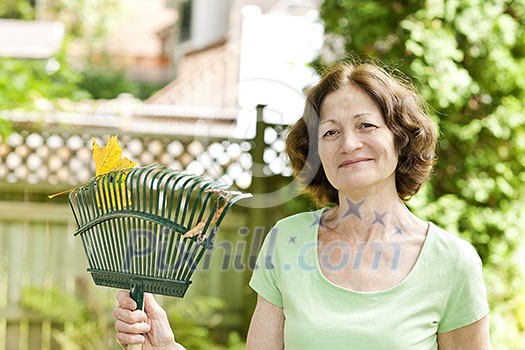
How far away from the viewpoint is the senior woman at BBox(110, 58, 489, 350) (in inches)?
57.8

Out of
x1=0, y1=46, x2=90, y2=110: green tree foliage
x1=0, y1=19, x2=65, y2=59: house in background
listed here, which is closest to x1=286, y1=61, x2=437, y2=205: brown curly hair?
x1=0, y1=46, x2=90, y2=110: green tree foliage

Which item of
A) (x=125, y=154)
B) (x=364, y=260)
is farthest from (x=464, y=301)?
(x=125, y=154)

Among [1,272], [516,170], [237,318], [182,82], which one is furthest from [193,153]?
[182,82]

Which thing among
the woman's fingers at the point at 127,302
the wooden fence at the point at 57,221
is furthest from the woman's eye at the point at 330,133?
the wooden fence at the point at 57,221

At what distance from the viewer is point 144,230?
151 centimetres

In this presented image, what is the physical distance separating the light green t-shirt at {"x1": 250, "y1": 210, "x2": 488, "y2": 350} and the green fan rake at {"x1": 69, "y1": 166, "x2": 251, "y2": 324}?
0.22m

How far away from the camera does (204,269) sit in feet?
14.9

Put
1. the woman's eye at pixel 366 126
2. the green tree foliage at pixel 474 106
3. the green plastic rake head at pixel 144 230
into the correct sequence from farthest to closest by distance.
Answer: the green tree foliage at pixel 474 106 → the woman's eye at pixel 366 126 → the green plastic rake head at pixel 144 230

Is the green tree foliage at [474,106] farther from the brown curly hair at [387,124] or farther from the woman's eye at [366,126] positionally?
the woman's eye at [366,126]

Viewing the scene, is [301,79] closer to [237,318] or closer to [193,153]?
[193,153]

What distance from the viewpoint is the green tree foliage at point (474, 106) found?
3529mm

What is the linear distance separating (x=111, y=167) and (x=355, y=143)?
0.44 m

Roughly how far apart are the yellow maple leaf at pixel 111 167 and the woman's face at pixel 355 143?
0.37 metres

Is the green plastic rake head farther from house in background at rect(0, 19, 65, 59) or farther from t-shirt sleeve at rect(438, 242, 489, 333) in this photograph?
house in background at rect(0, 19, 65, 59)
